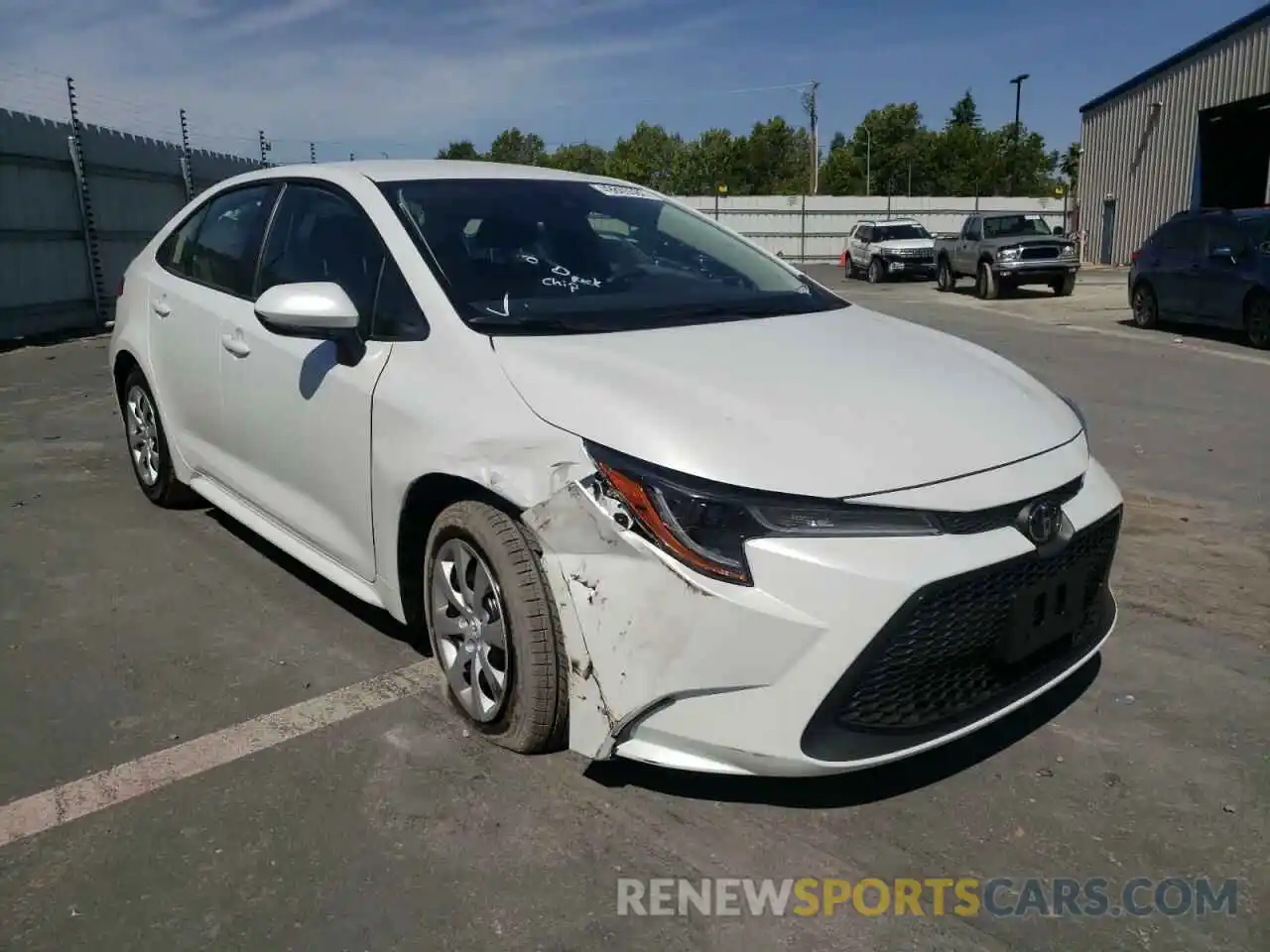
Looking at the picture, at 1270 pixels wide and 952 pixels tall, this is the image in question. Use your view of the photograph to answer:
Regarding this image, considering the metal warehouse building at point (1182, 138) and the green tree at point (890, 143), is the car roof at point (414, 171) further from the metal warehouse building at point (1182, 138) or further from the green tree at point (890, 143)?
the green tree at point (890, 143)

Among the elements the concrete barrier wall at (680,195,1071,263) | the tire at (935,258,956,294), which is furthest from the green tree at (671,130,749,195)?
the tire at (935,258,956,294)

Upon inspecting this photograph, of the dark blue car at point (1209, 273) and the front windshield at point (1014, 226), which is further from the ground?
the front windshield at point (1014, 226)

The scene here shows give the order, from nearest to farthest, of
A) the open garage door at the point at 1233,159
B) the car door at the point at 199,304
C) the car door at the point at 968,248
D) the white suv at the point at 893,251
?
the car door at the point at 199,304 < the car door at the point at 968,248 < the open garage door at the point at 1233,159 < the white suv at the point at 893,251

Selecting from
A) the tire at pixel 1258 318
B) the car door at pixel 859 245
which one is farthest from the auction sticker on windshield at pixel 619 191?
the car door at pixel 859 245

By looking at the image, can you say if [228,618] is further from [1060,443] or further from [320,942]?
[1060,443]

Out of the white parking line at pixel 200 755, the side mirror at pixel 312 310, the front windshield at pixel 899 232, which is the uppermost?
the front windshield at pixel 899 232

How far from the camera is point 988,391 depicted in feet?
9.85

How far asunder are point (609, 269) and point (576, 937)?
2143 mm

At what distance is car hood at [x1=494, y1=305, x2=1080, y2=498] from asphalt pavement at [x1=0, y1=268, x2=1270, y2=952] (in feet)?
2.92

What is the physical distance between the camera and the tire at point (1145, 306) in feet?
46.6

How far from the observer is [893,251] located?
27594 mm

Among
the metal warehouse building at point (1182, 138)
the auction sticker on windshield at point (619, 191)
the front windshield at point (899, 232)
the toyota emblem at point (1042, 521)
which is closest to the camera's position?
the toyota emblem at point (1042, 521)

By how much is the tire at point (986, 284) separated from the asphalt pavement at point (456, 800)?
56.3 ft

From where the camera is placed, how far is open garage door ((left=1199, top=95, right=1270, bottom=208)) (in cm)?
2741
